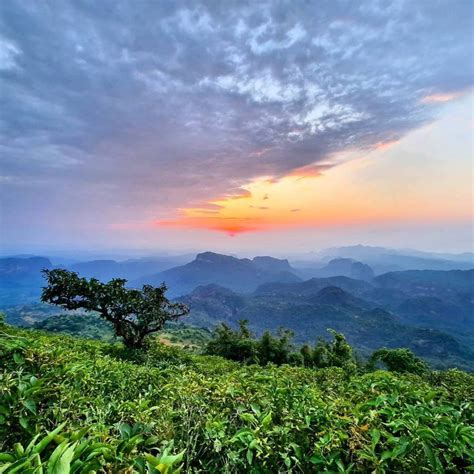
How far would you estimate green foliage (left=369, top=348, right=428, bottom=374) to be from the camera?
23625 mm

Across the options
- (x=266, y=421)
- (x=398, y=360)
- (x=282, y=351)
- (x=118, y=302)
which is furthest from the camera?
(x=282, y=351)

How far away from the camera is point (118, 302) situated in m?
18.5

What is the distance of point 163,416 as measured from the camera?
230 cm

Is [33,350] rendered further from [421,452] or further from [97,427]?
[421,452]

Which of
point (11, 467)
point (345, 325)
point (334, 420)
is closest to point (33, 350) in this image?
point (11, 467)

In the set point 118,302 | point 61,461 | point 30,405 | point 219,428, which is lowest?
point 118,302

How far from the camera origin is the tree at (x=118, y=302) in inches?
694

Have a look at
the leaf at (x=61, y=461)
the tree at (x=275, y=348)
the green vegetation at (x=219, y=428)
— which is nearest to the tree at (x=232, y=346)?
the tree at (x=275, y=348)

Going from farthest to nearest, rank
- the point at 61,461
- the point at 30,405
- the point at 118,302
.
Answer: the point at 118,302 → the point at 30,405 → the point at 61,461

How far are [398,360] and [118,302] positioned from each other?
76.3 feet

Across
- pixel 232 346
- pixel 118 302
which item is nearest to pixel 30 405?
pixel 118 302

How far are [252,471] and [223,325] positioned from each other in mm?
35090

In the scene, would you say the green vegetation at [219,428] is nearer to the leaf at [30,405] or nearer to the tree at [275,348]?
the leaf at [30,405]

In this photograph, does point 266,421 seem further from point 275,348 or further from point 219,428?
point 275,348
